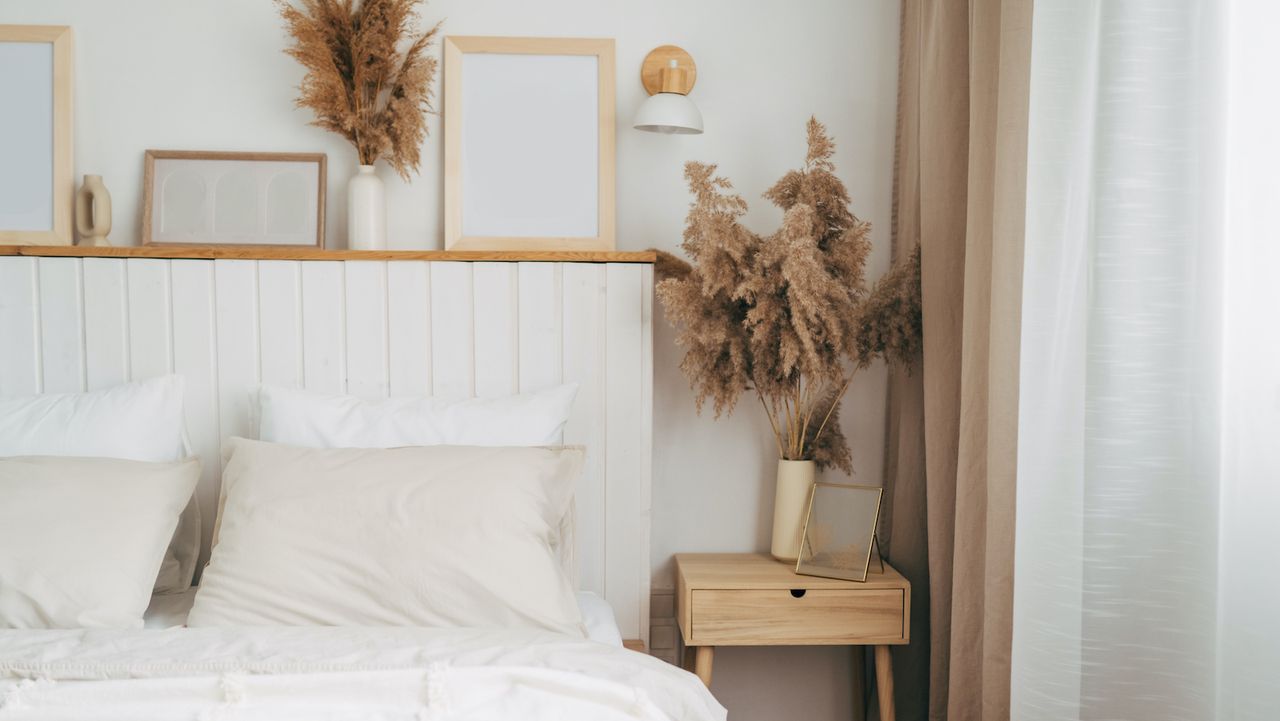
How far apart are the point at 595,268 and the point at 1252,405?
1.34 meters

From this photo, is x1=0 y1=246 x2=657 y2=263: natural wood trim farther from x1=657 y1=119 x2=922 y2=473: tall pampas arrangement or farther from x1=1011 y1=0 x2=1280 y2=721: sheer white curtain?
x1=1011 y1=0 x2=1280 y2=721: sheer white curtain

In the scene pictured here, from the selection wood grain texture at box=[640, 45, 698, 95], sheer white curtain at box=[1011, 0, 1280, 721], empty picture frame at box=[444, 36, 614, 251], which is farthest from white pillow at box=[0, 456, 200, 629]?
sheer white curtain at box=[1011, 0, 1280, 721]

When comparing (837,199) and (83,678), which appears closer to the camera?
(83,678)

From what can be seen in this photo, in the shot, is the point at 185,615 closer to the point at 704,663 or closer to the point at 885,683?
the point at 704,663

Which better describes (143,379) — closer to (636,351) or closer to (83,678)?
(83,678)

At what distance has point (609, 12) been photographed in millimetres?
2209

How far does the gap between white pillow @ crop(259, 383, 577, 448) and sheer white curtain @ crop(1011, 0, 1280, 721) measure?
3.34 ft

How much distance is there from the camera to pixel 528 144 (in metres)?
2.18

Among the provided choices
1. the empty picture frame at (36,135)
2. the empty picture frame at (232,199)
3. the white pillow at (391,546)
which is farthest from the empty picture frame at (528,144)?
the empty picture frame at (36,135)

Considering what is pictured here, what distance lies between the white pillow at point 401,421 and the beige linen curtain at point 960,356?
88 centimetres

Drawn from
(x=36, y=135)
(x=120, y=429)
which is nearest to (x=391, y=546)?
(x=120, y=429)

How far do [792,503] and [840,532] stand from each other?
14cm

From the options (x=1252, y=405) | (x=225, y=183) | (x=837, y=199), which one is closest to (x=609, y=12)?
(x=837, y=199)

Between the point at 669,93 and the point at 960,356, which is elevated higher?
the point at 669,93
